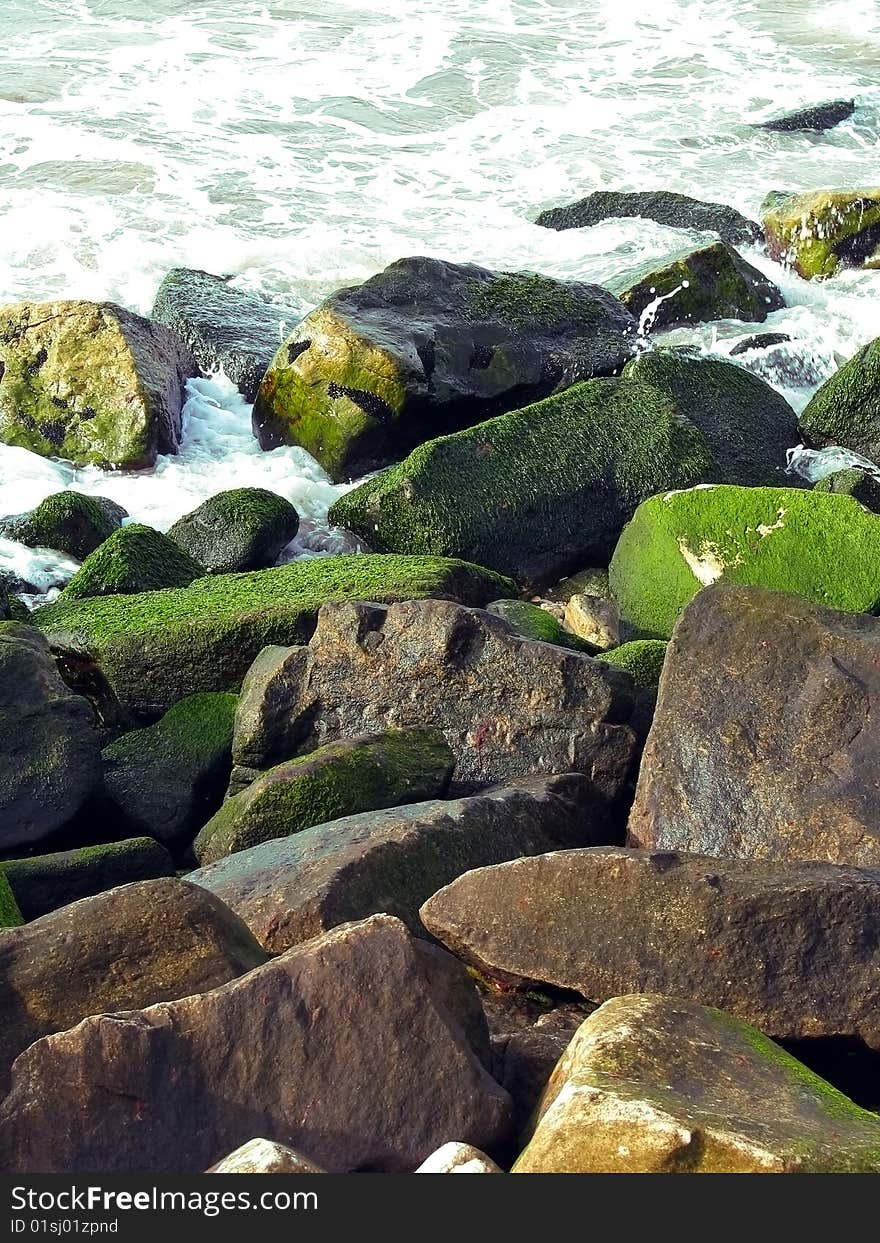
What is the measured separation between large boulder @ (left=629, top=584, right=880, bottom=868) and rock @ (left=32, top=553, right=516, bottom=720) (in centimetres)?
174

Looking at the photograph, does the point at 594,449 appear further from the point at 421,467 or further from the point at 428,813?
the point at 428,813

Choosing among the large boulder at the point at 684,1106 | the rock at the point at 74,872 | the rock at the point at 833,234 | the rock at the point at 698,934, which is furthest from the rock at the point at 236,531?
the rock at the point at 833,234

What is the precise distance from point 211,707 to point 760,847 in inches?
94.8

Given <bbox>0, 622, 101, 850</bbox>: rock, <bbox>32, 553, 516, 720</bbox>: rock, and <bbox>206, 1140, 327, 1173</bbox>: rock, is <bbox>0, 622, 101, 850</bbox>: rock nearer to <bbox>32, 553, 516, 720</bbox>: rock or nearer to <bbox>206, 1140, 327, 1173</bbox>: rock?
<bbox>32, 553, 516, 720</bbox>: rock

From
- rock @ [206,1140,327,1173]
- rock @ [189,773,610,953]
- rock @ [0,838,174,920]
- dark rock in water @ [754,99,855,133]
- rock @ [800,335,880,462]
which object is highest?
dark rock in water @ [754,99,855,133]

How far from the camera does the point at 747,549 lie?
697 centimetres

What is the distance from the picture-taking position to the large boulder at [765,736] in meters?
4.72

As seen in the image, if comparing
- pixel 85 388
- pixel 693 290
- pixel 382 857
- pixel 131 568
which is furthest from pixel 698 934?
pixel 693 290

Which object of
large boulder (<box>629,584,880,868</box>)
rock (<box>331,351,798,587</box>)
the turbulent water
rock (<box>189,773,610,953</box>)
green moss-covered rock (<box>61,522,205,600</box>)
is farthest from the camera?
the turbulent water

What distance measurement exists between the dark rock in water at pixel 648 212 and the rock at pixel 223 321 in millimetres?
3262

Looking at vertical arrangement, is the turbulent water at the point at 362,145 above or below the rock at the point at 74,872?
above

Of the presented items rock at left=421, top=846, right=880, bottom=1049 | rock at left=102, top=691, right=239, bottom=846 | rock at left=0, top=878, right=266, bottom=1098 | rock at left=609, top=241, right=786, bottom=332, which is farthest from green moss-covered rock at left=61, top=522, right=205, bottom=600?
rock at left=609, top=241, right=786, bottom=332

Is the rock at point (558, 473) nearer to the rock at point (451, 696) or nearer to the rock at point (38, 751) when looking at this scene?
the rock at point (451, 696)

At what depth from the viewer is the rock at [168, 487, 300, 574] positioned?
7812mm
